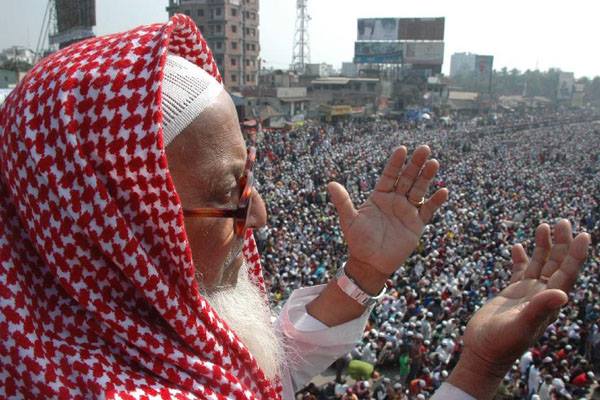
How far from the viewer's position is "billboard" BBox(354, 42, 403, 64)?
4631cm

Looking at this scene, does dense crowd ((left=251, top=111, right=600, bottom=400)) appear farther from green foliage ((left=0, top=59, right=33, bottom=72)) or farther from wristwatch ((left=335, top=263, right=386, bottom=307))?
green foliage ((left=0, top=59, right=33, bottom=72))

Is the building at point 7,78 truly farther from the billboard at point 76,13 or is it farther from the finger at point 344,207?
the finger at point 344,207

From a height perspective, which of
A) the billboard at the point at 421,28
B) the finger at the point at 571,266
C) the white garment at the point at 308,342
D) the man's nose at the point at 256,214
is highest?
the billboard at the point at 421,28

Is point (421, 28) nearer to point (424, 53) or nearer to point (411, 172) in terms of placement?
point (424, 53)

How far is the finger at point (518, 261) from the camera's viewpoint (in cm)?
150

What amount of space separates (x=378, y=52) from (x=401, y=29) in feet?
9.55

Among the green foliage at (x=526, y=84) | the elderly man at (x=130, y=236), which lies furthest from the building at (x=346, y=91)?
the green foliage at (x=526, y=84)

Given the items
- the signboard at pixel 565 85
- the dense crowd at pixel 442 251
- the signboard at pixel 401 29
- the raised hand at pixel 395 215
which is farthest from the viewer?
the signboard at pixel 565 85

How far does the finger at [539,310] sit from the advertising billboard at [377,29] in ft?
157

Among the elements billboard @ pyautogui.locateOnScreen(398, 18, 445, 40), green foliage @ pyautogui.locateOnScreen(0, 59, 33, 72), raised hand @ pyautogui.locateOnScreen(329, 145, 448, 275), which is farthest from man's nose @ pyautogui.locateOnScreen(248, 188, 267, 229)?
billboard @ pyautogui.locateOnScreen(398, 18, 445, 40)

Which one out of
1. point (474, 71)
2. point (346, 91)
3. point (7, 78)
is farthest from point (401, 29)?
point (474, 71)

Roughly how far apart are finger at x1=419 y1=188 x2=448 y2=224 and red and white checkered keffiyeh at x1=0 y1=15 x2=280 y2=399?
0.80m

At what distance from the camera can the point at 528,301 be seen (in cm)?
130

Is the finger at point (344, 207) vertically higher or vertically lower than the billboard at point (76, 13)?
lower
